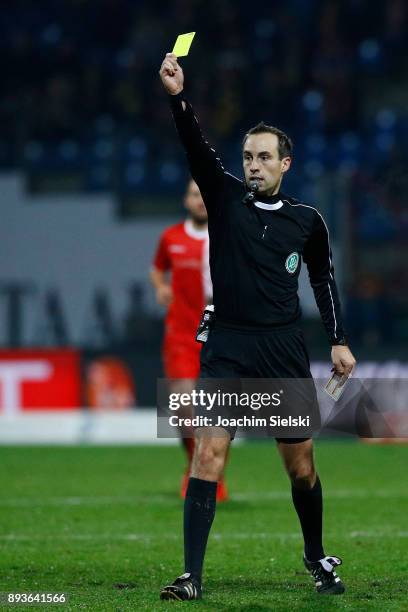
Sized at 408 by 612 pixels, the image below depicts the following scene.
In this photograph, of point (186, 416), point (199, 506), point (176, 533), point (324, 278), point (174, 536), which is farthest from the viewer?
point (186, 416)

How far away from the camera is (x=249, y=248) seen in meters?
5.72

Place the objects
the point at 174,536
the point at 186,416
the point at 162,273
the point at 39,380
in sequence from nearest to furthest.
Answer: the point at 174,536
the point at 186,416
the point at 162,273
the point at 39,380

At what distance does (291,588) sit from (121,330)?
33.7ft

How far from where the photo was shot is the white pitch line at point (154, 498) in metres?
9.77

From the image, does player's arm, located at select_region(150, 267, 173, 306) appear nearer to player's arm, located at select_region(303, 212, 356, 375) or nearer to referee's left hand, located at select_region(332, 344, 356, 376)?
player's arm, located at select_region(303, 212, 356, 375)

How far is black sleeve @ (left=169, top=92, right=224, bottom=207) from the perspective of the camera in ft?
18.0

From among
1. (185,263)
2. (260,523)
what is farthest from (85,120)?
(260,523)

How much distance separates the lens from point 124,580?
20.3ft

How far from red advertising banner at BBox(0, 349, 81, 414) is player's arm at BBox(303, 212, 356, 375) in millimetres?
10047

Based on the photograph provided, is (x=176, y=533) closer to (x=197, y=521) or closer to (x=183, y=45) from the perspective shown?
(x=197, y=521)

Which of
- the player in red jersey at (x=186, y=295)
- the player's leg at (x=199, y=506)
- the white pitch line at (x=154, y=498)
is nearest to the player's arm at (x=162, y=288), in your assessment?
the player in red jersey at (x=186, y=295)

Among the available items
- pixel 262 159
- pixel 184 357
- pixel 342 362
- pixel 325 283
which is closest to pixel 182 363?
pixel 184 357

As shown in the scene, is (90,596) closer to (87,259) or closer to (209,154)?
(209,154)

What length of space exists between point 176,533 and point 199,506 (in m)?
2.65
